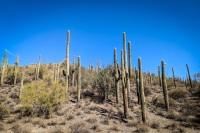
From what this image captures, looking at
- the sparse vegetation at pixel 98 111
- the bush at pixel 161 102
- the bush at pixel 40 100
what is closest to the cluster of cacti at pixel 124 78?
the sparse vegetation at pixel 98 111

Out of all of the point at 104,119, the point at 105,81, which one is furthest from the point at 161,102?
the point at 104,119

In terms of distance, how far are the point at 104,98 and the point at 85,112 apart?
399 centimetres

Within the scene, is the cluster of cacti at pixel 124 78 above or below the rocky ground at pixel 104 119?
above

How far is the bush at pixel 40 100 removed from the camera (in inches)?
576

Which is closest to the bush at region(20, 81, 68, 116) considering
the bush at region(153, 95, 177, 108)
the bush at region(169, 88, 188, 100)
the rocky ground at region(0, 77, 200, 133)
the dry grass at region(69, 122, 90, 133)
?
the rocky ground at region(0, 77, 200, 133)

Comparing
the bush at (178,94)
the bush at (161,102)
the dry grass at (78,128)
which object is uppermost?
the bush at (178,94)

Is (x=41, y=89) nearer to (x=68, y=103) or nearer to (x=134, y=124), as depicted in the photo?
(x=68, y=103)

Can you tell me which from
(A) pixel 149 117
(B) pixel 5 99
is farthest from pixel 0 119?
(A) pixel 149 117

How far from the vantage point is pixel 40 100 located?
15.0 metres

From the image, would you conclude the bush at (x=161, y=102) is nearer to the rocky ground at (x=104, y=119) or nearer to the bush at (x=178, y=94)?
the rocky ground at (x=104, y=119)

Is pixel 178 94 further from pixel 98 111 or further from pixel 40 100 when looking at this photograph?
pixel 40 100

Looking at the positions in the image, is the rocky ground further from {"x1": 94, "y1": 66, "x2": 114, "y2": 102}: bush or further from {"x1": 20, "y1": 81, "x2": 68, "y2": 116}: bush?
{"x1": 94, "y1": 66, "x2": 114, "y2": 102}: bush

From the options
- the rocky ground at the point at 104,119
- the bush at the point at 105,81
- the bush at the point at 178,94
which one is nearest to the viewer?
the rocky ground at the point at 104,119

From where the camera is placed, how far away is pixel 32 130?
1155 centimetres
